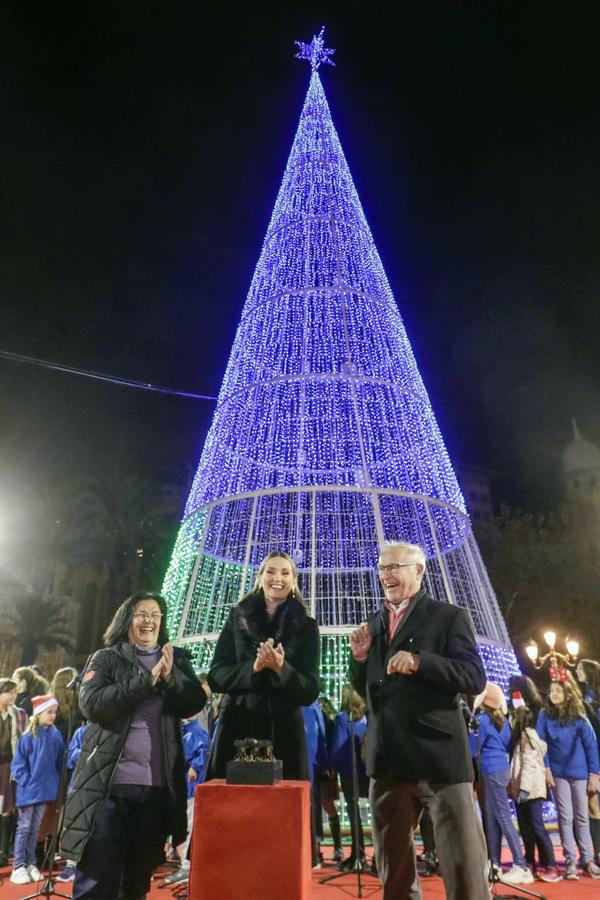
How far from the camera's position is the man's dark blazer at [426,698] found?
104 inches

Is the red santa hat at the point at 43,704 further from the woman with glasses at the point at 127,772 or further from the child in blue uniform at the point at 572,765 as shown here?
the child in blue uniform at the point at 572,765

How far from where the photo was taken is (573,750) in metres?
6.19

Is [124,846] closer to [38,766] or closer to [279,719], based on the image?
[279,719]

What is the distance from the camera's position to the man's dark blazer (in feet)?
8.71

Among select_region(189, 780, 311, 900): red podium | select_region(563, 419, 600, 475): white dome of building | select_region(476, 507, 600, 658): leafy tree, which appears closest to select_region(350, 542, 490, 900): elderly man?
select_region(189, 780, 311, 900): red podium

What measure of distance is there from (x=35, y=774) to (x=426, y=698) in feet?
16.1

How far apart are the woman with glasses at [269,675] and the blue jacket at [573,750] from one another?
13.9 feet

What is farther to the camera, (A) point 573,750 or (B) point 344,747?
(B) point 344,747

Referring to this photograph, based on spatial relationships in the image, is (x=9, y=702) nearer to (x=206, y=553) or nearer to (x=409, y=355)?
(x=206, y=553)

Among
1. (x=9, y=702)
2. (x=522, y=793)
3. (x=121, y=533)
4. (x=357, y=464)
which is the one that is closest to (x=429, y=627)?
(x=522, y=793)

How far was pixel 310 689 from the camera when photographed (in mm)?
3145

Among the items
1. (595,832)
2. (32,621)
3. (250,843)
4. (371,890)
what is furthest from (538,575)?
(250,843)

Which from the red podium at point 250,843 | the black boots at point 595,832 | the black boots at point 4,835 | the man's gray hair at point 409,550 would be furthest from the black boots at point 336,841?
the man's gray hair at point 409,550

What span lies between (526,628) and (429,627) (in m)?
25.5
